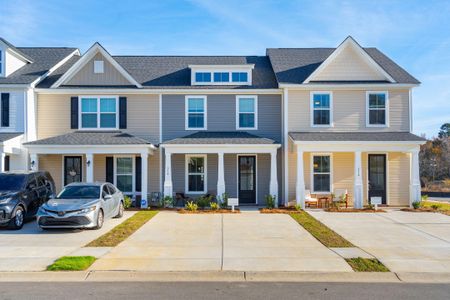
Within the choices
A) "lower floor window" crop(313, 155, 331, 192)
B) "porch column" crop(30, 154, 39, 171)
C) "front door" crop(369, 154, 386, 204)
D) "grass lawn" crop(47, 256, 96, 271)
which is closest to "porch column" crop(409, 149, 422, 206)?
"front door" crop(369, 154, 386, 204)

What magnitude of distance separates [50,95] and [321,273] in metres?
17.5

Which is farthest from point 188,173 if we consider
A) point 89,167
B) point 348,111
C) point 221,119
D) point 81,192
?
point 348,111

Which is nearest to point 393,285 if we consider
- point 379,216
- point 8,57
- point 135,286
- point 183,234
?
point 135,286

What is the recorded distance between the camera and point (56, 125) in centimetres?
2161

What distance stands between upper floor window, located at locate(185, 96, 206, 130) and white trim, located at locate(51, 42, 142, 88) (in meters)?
2.64

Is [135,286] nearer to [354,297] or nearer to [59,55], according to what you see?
[354,297]

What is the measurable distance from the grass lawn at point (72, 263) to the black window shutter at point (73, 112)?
13330 millimetres

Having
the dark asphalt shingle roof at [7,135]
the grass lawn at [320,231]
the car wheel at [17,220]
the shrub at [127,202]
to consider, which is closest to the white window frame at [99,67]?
the dark asphalt shingle roof at [7,135]

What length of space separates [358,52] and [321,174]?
6255mm

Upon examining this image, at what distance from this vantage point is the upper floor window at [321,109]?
21297 millimetres

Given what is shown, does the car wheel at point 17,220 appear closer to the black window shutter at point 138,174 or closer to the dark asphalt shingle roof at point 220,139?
the dark asphalt shingle roof at point 220,139

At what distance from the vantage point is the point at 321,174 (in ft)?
70.2

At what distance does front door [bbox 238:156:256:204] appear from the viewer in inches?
859

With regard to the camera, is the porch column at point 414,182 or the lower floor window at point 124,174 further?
the lower floor window at point 124,174
